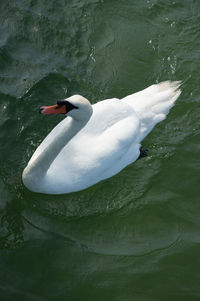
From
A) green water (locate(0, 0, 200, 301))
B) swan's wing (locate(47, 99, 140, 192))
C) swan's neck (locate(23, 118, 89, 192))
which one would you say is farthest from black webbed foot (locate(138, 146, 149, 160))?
swan's neck (locate(23, 118, 89, 192))

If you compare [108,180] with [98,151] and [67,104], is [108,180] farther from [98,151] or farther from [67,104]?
[67,104]

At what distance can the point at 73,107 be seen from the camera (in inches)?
234

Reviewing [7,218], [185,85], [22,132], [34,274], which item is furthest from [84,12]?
[34,274]

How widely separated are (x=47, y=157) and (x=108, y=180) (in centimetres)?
127

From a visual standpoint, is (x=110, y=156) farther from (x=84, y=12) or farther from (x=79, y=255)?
(x=84, y=12)

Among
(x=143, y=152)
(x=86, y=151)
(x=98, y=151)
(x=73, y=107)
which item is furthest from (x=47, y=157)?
(x=143, y=152)

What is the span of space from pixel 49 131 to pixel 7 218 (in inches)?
68.7

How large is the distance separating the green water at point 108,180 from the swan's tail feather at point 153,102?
38 centimetres

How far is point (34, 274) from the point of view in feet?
20.9

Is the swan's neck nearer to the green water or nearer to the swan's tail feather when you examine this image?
the green water

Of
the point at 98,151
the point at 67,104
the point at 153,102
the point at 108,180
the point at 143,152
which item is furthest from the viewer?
the point at 153,102

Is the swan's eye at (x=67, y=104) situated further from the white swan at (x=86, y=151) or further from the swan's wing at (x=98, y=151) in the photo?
the swan's wing at (x=98, y=151)

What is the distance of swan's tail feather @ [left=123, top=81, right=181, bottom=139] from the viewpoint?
778 cm

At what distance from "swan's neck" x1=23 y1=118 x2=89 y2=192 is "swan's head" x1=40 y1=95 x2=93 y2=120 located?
0.18 metres
